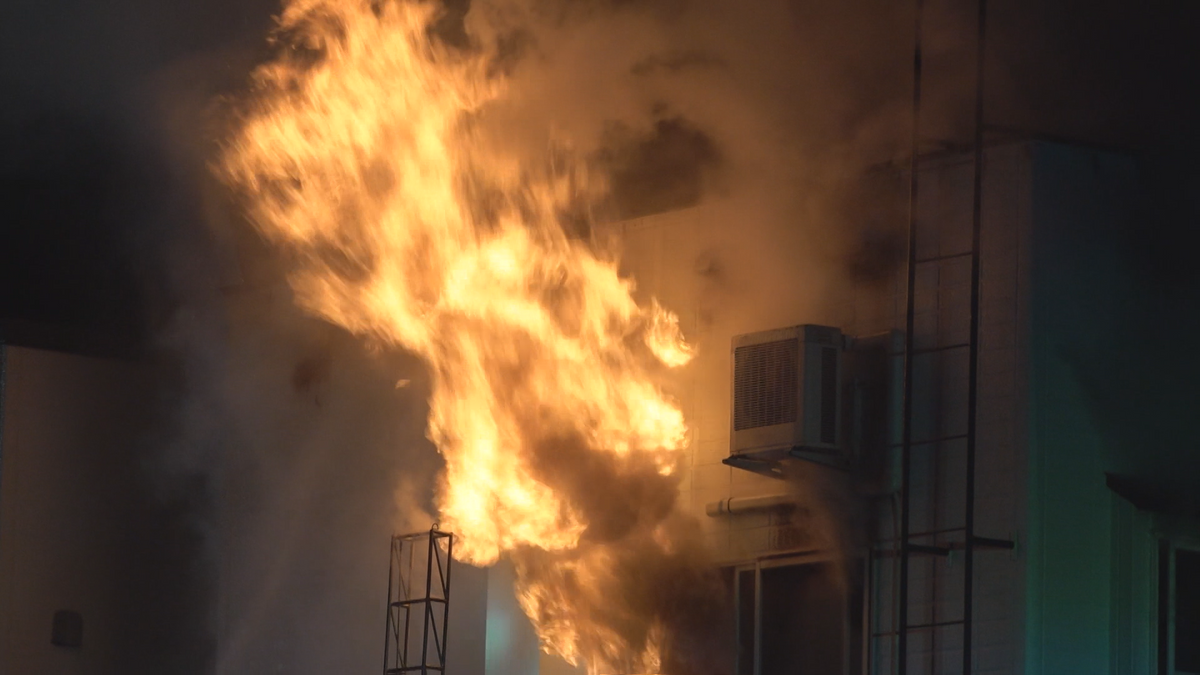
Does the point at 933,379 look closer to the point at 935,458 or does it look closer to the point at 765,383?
the point at 935,458

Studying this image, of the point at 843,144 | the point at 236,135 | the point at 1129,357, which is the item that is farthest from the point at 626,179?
the point at 1129,357

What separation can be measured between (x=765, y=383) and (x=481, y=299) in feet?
8.20

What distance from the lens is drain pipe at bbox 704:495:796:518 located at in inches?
407

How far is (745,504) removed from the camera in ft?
34.8

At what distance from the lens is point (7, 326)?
1414 cm

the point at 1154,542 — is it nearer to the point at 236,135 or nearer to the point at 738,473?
the point at 738,473

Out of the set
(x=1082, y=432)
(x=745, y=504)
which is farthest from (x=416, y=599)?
(x=1082, y=432)

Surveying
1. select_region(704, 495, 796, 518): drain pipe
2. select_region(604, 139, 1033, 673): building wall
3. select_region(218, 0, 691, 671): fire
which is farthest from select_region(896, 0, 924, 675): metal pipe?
select_region(218, 0, 691, 671): fire

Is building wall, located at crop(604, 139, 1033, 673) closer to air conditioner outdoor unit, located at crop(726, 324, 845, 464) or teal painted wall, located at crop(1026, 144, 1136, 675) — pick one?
teal painted wall, located at crop(1026, 144, 1136, 675)

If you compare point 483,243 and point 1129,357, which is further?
point 483,243

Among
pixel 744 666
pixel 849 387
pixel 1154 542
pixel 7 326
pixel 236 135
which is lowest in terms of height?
pixel 744 666

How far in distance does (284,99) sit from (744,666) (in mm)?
5214

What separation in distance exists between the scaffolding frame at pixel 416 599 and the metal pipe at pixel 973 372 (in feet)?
13.6

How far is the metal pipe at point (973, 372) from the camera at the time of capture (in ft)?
28.8
